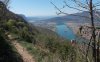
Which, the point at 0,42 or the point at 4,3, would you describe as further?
the point at 4,3

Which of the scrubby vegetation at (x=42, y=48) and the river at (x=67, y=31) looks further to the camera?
the scrubby vegetation at (x=42, y=48)

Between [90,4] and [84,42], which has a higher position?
[90,4]

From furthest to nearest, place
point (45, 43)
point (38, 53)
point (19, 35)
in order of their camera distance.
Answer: point (19, 35) < point (45, 43) < point (38, 53)

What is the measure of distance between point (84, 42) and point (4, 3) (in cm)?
2528

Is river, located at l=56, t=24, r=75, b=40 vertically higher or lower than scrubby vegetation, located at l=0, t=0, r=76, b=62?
higher

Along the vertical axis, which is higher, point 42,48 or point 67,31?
point 67,31

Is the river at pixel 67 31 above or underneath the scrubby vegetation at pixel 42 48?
above

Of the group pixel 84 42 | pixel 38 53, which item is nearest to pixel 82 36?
pixel 84 42

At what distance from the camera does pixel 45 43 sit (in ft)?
64.9

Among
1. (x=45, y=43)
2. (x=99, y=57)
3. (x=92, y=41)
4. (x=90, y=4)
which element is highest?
(x=90, y=4)

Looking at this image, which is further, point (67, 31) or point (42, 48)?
point (42, 48)

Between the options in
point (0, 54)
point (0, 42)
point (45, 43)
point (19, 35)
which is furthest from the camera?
point (19, 35)

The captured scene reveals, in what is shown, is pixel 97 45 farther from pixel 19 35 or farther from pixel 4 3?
pixel 4 3

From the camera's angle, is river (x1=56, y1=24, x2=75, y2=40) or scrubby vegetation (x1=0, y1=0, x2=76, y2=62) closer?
river (x1=56, y1=24, x2=75, y2=40)
